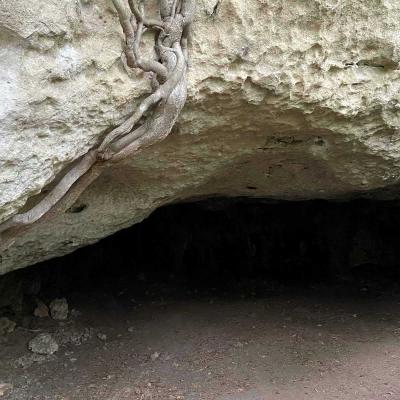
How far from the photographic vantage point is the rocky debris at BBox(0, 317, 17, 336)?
82.3 inches

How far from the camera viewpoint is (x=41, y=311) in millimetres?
2254

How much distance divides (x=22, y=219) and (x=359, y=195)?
1.60 metres

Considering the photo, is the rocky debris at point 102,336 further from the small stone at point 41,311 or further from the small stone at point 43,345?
the small stone at point 41,311

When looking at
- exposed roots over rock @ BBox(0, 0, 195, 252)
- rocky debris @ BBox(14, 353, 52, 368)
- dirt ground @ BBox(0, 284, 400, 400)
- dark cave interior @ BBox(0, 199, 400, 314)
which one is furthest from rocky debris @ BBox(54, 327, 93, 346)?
exposed roots over rock @ BBox(0, 0, 195, 252)

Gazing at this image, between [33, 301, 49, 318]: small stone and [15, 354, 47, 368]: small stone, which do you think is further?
[33, 301, 49, 318]: small stone

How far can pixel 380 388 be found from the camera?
1733mm

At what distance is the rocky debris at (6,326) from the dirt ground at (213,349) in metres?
0.04

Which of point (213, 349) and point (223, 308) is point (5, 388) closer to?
point (213, 349)

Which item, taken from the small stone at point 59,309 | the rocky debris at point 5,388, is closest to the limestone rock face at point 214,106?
the rocky debris at point 5,388

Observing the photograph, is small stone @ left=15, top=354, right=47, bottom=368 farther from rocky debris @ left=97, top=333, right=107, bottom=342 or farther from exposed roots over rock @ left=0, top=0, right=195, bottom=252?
exposed roots over rock @ left=0, top=0, right=195, bottom=252

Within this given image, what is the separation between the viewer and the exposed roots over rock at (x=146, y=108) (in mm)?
1145

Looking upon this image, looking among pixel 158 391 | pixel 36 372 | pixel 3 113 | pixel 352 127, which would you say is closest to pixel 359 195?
pixel 352 127

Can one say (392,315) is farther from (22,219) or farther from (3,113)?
(3,113)

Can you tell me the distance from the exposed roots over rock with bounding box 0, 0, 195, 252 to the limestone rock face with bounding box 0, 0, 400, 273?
0.03 m
